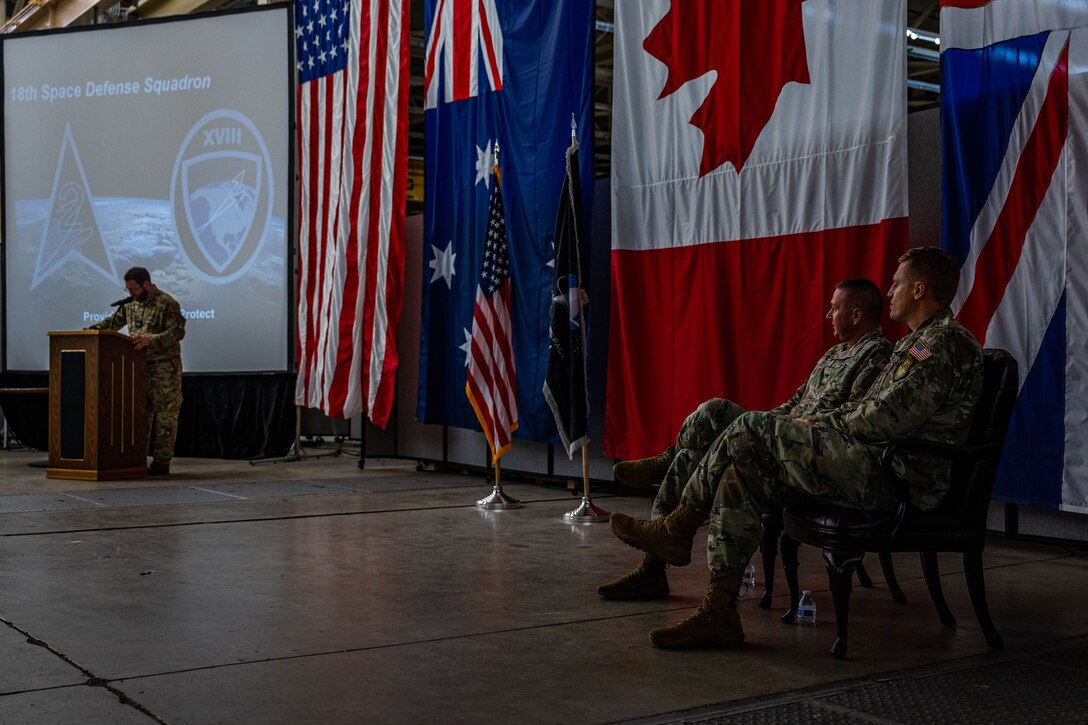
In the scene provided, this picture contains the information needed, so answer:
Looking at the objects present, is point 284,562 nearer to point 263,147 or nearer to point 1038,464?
point 1038,464

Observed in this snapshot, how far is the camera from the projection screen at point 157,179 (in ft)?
32.0

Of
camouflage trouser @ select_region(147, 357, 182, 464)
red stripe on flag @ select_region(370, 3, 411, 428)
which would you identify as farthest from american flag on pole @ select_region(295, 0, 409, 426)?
camouflage trouser @ select_region(147, 357, 182, 464)

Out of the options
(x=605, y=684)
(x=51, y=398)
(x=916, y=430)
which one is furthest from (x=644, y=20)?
(x=51, y=398)

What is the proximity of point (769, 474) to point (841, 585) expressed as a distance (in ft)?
1.20

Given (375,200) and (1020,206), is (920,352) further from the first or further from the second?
(375,200)

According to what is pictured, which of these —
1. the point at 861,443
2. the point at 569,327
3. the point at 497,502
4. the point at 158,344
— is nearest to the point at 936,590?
the point at 861,443

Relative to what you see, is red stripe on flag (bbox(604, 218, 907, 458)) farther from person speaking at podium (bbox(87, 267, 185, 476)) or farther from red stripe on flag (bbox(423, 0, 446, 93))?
person speaking at podium (bbox(87, 267, 185, 476))

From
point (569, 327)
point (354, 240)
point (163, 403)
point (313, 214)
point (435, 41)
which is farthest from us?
point (313, 214)

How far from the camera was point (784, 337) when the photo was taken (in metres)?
5.50

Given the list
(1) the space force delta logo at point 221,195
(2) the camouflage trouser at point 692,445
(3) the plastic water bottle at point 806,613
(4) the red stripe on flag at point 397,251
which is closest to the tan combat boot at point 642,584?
(2) the camouflage trouser at point 692,445

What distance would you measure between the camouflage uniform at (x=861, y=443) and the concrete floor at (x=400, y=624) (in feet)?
1.32

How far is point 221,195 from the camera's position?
991 cm

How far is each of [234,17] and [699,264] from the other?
19.1 feet

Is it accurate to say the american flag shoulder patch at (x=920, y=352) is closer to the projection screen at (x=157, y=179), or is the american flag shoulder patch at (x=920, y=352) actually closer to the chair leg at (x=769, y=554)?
the chair leg at (x=769, y=554)
